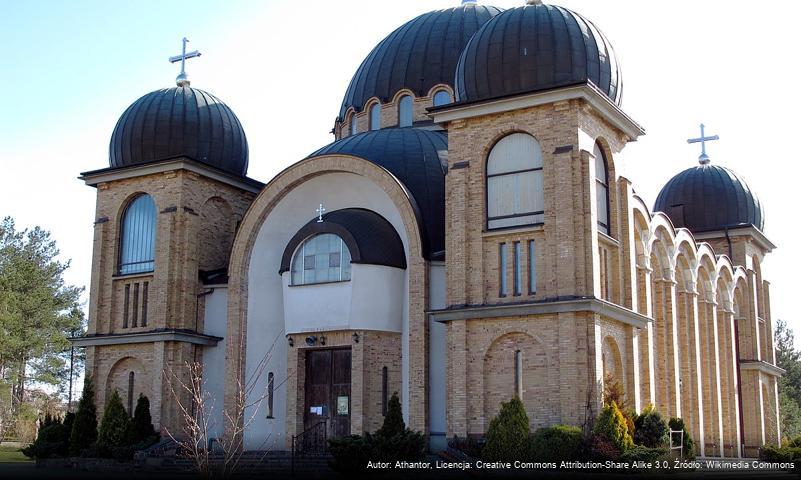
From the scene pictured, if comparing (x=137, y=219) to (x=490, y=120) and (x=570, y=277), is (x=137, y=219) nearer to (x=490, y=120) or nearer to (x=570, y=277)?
(x=490, y=120)

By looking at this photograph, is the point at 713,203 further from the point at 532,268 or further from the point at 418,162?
the point at 532,268

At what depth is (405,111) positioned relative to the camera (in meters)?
39.0

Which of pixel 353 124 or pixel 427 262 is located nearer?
pixel 427 262

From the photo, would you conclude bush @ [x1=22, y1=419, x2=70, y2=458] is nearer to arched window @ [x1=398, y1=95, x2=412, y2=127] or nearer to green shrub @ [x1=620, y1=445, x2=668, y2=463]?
arched window @ [x1=398, y1=95, x2=412, y2=127]

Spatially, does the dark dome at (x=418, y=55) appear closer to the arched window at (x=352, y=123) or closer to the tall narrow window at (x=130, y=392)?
the arched window at (x=352, y=123)

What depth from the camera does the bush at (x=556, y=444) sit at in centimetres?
2442

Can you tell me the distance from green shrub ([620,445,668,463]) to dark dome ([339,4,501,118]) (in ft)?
58.6

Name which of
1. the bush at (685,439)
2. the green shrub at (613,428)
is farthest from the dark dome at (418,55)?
the green shrub at (613,428)

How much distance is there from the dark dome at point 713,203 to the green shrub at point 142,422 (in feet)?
77.0

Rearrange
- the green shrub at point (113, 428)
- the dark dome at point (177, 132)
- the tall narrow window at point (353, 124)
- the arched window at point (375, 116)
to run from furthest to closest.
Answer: the tall narrow window at point (353, 124) < the arched window at point (375, 116) < the dark dome at point (177, 132) < the green shrub at point (113, 428)

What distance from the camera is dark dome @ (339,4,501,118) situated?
38719 mm

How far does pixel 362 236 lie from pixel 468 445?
7.49 meters

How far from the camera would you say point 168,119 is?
3531 cm

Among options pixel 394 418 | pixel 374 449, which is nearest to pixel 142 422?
pixel 394 418
